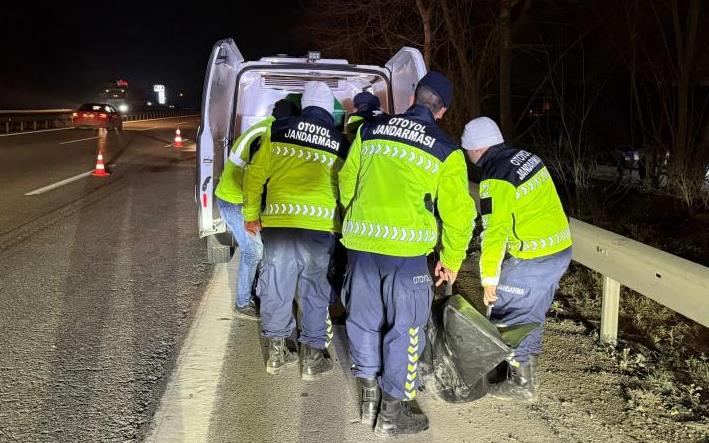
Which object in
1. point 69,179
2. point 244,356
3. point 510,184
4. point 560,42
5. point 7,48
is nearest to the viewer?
point 510,184

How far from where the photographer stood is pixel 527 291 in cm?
369

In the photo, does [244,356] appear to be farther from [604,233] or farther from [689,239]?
[689,239]

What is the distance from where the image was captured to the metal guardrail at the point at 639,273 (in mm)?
3328

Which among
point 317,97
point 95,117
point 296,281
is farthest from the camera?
point 95,117

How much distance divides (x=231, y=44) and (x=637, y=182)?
698 centimetres

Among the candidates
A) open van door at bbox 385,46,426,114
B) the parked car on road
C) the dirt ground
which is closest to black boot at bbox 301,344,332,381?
the dirt ground

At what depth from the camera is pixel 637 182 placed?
32.2 feet

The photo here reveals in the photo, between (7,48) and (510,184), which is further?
(7,48)

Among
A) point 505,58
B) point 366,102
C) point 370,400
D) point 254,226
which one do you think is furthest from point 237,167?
point 505,58

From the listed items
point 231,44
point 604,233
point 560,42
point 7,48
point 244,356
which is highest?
point 7,48

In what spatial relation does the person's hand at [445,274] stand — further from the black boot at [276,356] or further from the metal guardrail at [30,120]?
the metal guardrail at [30,120]

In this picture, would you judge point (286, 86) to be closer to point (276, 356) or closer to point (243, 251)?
point (243, 251)

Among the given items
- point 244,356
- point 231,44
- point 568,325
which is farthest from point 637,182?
point 244,356

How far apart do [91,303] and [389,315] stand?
9.41 feet
